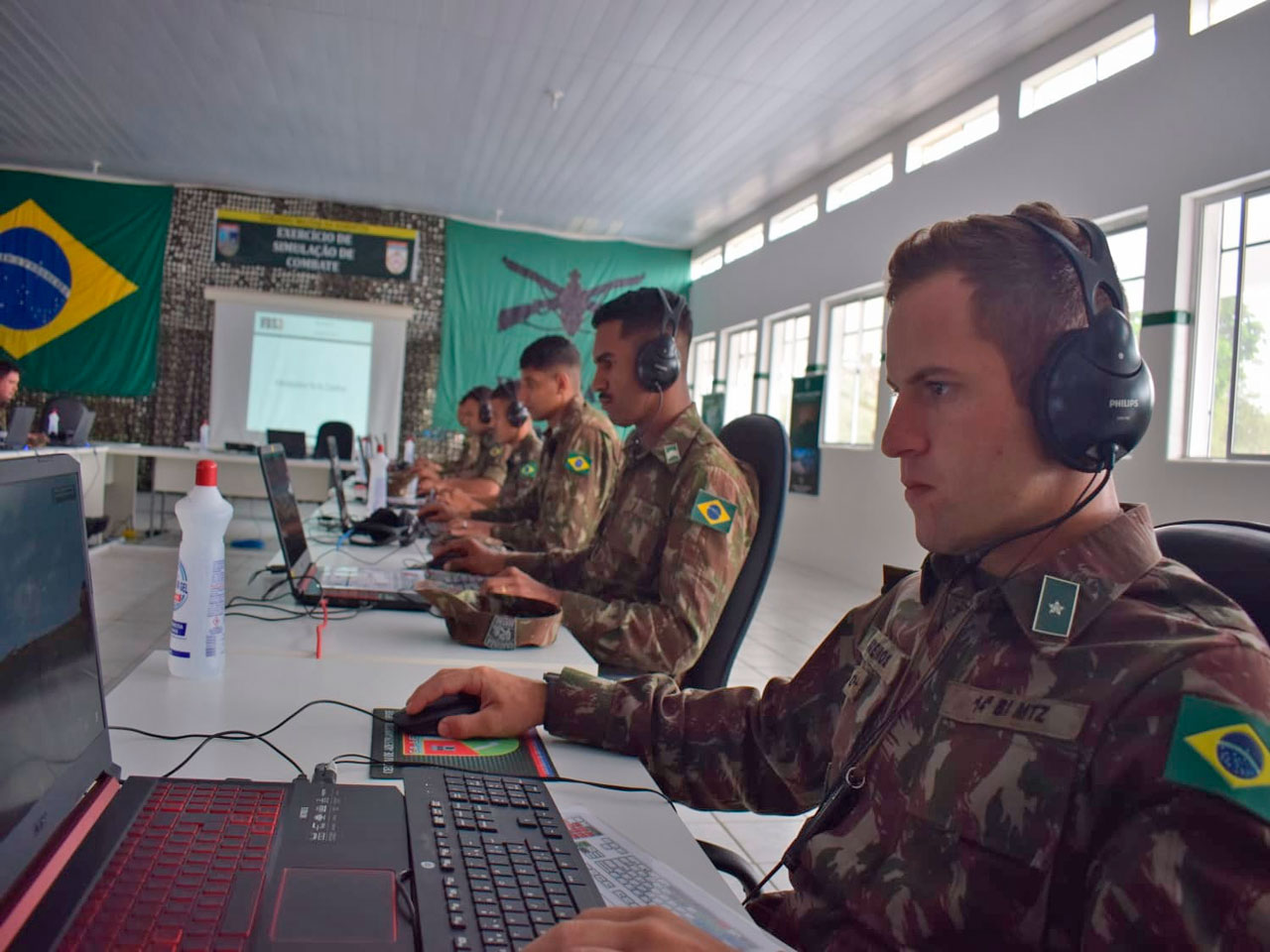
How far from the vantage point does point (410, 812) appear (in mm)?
776

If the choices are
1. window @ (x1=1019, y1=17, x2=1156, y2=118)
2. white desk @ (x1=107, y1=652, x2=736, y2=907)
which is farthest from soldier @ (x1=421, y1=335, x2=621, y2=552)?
window @ (x1=1019, y1=17, x2=1156, y2=118)

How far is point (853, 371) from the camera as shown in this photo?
709 cm

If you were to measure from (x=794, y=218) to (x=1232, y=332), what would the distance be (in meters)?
4.62

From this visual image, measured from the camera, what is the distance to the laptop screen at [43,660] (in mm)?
575

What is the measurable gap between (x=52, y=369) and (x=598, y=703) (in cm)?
992

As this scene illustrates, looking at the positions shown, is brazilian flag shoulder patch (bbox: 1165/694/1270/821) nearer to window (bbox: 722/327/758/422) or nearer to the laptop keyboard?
the laptop keyboard

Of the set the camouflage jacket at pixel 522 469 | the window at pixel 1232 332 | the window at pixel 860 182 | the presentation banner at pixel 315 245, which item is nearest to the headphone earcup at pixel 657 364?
the camouflage jacket at pixel 522 469

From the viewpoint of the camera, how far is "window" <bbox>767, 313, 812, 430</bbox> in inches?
315

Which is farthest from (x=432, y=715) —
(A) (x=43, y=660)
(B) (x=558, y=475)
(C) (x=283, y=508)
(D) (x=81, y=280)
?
(D) (x=81, y=280)

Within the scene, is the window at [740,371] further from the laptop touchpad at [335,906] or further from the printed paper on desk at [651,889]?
the laptop touchpad at [335,906]

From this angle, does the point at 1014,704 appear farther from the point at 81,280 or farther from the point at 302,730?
the point at 81,280

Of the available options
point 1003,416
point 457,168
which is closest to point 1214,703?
point 1003,416

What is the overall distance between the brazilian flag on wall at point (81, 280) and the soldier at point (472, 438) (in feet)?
16.4

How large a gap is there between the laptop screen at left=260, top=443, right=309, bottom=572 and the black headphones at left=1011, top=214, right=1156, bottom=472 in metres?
1.35
